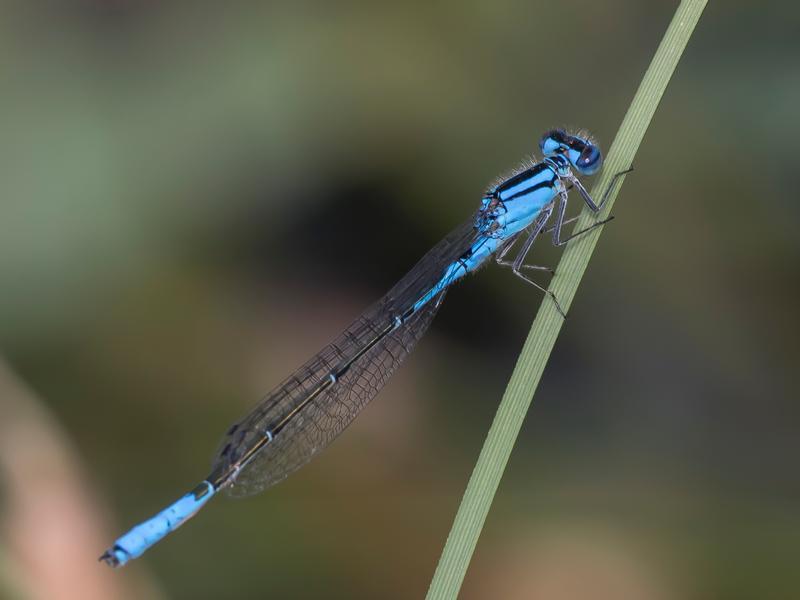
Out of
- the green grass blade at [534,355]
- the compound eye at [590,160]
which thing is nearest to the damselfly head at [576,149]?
the compound eye at [590,160]

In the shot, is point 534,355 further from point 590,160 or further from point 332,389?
point 332,389

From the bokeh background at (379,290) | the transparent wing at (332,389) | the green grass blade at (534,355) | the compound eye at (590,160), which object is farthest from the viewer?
the bokeh background at (379,290)

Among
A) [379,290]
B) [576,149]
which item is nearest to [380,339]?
[379,290]

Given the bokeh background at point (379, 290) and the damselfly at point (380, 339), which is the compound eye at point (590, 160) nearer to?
the damselfly at point (380, 339)

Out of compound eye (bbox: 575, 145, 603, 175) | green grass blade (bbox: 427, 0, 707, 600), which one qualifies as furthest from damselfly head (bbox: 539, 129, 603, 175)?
green grass blade (bbox: 427, 0, 707, 600)

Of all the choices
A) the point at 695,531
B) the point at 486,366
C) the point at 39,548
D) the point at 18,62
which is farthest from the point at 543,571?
the point at 18,62

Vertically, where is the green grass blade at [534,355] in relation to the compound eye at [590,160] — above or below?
below
